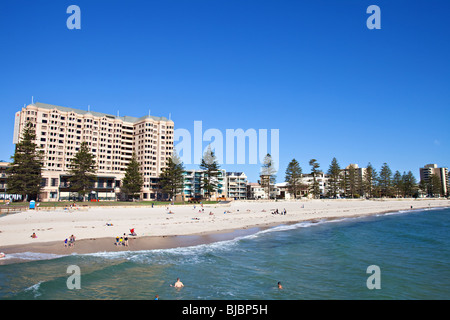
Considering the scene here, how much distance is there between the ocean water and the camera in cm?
1627

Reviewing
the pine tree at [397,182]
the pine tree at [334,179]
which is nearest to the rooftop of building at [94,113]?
the pine tree at [334,179]

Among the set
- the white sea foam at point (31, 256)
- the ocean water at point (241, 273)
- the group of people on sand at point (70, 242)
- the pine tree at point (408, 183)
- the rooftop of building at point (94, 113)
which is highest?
the rooftop of building at point (94, 113)

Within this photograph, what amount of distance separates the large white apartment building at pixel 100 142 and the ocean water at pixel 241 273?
2626 inches

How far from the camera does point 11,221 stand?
3350cm

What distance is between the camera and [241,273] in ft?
66.4

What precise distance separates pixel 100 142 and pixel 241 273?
89203mm

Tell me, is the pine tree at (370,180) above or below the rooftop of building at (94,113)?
below

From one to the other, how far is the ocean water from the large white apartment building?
219 ft

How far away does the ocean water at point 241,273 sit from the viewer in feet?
53.4

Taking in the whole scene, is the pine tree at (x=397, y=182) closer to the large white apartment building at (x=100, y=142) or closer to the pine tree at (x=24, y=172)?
the large white apartment building at (x=100, y=142)

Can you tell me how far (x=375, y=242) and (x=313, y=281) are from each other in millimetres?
19654

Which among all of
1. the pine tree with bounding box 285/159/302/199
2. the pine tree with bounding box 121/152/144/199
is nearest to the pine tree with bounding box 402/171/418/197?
the pine tree with bounding box 285/159/302/199

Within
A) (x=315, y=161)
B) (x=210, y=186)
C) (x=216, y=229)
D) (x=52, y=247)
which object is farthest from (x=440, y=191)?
(x=52, y=247)

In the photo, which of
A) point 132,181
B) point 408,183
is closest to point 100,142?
point 132,181
